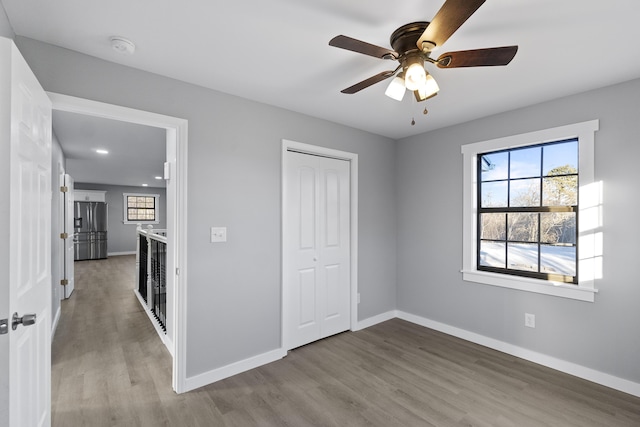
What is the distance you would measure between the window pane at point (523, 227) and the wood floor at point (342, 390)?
117 cm

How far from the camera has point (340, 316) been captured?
358cm

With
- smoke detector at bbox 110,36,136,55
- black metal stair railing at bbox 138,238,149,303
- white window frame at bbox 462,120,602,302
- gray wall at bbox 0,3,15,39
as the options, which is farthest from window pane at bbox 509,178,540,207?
black metal stair railing at bbox 138,238,149,303

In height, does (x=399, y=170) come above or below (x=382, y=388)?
above

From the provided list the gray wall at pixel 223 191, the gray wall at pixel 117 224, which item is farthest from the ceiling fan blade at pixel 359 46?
the gray wall at pixel 117 224

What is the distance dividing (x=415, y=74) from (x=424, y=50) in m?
0.12

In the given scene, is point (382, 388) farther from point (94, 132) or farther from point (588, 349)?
point (94, 132)

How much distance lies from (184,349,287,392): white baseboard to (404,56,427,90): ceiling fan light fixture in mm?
2552

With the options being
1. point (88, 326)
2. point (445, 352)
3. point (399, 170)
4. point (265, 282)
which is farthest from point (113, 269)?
point (445, 352)

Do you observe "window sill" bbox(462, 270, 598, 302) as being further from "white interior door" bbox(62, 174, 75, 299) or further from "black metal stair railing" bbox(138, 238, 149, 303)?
"white interior door" bbox(62, 174, 75, 299)

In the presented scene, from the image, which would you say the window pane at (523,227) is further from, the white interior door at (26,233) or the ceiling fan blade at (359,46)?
the white interior door at (26,233)

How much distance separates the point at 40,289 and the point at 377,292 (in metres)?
3.25

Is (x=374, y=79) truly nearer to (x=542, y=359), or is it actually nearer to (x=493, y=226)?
(x=493, y=226)

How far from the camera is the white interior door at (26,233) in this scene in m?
1.21

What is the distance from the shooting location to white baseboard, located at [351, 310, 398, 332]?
370cm
